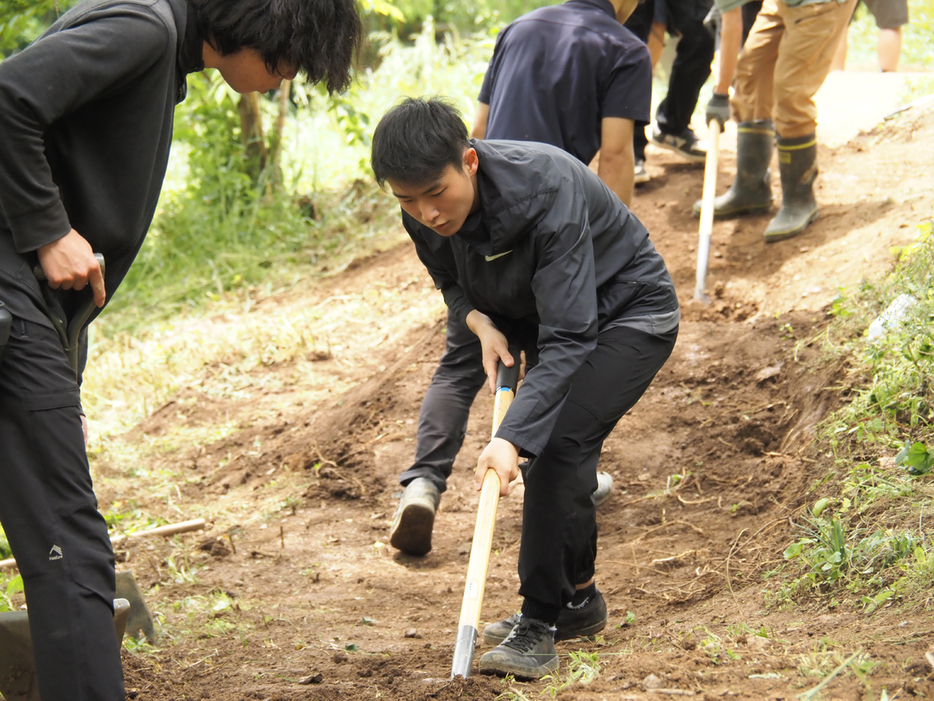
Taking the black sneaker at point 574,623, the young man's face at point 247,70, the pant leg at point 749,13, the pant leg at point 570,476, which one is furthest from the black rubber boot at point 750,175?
the young man's face at point 247,70

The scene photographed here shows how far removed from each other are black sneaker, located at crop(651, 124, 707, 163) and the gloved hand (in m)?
0.59

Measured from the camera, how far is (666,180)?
6.30 meters

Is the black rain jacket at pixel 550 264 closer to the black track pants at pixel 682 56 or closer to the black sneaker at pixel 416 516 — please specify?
the black sneaker at pixel 416 516

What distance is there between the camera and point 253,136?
26.1ft

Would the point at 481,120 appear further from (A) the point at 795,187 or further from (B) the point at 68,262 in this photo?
(B) the point at 68,262

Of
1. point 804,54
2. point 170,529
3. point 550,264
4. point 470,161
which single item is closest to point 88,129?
point 470,161

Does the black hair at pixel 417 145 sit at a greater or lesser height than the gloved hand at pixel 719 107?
greater

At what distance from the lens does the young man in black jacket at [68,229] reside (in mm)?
1801

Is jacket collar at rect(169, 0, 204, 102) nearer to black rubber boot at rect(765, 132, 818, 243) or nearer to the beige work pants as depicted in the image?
the beige work pants

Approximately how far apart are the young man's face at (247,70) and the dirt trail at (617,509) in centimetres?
152

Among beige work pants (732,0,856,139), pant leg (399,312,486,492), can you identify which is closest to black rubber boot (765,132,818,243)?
beige work pants (732,0,856,139)

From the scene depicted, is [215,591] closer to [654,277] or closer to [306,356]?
[654,277]

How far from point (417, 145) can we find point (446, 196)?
15 centimetres

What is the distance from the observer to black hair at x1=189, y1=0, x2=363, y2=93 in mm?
2018
